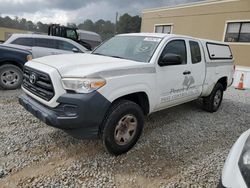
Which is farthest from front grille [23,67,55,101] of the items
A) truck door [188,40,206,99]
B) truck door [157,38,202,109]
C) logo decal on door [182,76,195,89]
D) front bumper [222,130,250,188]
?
truck door [188,40,206,99]

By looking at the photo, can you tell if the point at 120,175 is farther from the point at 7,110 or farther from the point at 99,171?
the point at 7,110

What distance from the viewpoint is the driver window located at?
3.98 meters

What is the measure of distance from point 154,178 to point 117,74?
1508 mm

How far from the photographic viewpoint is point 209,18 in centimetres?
1686

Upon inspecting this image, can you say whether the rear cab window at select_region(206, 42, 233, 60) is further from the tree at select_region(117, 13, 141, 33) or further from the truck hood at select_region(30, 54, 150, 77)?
the tree at select_region(117, 13, 141, 33)

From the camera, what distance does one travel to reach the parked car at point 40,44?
728 cm

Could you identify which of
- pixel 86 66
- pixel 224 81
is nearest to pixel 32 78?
pixel 86 66

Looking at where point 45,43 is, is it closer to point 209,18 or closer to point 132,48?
point 132,48

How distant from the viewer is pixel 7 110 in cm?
488

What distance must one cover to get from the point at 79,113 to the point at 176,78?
2129 millimetres

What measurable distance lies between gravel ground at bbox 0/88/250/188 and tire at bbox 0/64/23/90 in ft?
5.80

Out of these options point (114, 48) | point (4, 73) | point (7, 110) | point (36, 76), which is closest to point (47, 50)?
point (4, 73)

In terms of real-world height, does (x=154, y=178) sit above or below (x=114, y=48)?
below

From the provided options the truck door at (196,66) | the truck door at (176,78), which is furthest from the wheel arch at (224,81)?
the truck door at (176,78)
